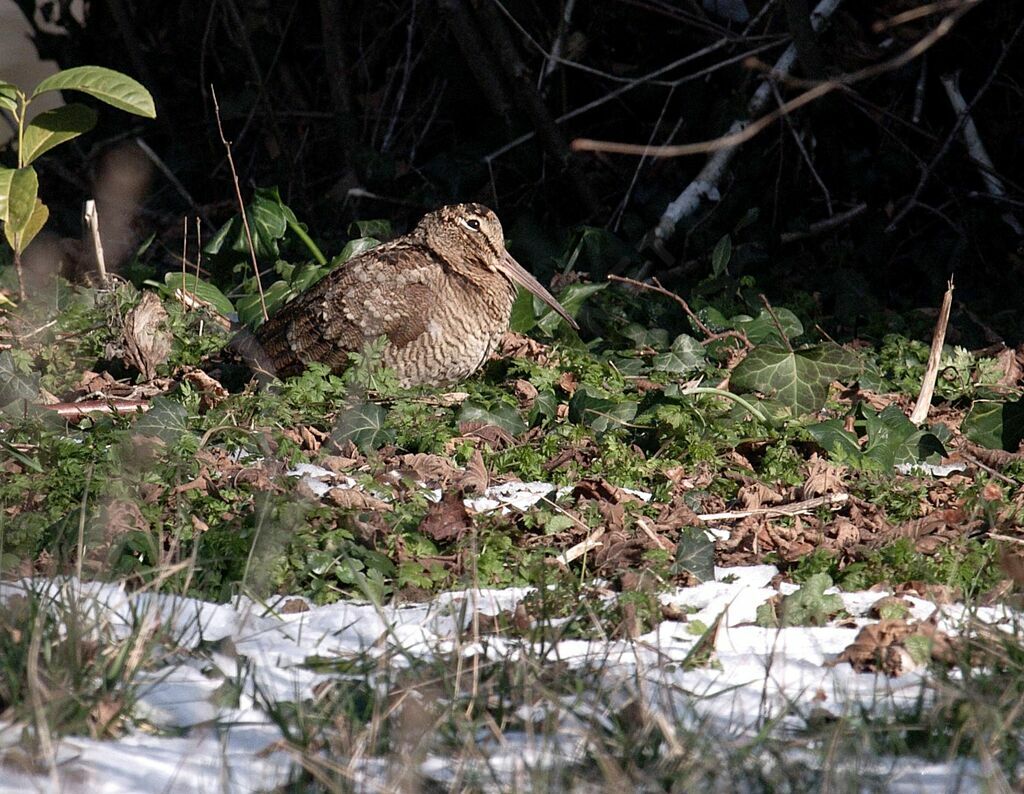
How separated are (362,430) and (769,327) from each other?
1938mm

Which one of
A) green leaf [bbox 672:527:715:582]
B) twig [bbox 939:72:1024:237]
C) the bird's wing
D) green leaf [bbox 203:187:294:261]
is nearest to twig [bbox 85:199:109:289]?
green leaf [bbox 203:187:294:261]

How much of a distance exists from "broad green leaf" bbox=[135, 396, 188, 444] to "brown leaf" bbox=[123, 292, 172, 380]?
29.2 inches

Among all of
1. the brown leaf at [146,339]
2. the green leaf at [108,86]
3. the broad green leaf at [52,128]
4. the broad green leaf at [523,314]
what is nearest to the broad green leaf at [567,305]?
the broad green leaf at [523,314]

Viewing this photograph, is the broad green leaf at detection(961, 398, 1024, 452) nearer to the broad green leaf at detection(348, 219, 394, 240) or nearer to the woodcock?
the woodcock

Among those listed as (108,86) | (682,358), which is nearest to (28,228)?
(108,86)

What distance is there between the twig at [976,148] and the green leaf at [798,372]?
7.73ft

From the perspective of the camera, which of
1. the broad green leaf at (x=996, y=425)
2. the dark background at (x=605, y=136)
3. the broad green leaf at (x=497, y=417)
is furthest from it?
the dark background at (x=605, y=136)

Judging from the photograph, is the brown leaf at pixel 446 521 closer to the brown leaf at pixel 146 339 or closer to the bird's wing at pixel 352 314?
the bird's wing at pixel 352 314

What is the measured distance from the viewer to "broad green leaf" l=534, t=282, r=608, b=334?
5816 millimetres

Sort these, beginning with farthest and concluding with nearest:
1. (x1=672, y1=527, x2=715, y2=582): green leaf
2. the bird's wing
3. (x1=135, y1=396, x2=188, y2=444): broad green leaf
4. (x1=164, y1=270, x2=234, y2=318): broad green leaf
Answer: (x1=164, y1=270, x2=234, y2=318): broad green leaf, the bird's wing, (x1=135, y1=396, x2=188, y2=444): broad green leaf, (x1=672, y1=527, x2=715, y2=582): green leaf

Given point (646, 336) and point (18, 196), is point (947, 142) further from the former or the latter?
point (18, 196)

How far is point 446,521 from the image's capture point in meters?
3.93

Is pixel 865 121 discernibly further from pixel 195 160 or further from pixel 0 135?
pixel 0 135

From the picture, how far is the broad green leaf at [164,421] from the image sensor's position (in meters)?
4.55
